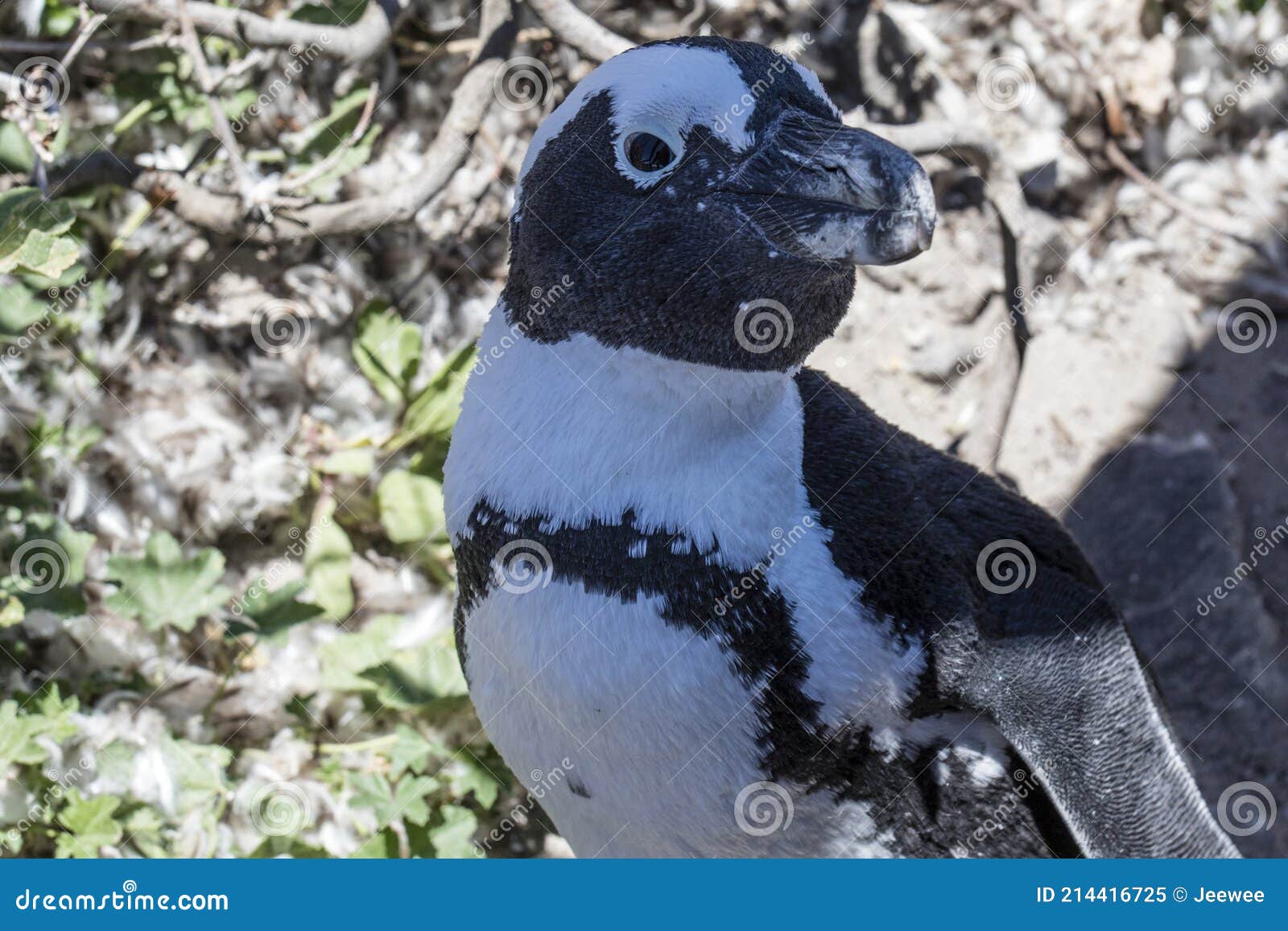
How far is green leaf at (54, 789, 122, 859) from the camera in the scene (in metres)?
1.71

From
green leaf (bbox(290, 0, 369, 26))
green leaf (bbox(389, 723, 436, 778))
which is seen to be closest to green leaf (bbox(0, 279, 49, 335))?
green leaf (bbox(290, 0, 369, 26))

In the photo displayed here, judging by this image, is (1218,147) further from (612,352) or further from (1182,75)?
(612,352)

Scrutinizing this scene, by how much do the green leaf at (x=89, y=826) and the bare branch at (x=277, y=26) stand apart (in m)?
1.07

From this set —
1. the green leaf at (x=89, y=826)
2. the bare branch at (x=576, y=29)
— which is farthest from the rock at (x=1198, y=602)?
the green leaf at (x=89, y=826)

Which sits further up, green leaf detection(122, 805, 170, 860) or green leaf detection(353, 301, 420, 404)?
green leaf detection(353, 301, 420, 404)

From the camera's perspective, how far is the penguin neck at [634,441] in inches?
46.8

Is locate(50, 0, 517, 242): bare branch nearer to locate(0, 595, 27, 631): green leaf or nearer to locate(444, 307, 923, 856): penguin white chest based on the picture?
locate(0, 595, 27, 631): green leaf

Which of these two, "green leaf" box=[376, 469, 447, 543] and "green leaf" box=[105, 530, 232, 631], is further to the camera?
"green leaf" box=[376, 469, 447, 543]

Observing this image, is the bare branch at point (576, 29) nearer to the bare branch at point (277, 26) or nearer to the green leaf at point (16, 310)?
the bare branch at point (277, 26)

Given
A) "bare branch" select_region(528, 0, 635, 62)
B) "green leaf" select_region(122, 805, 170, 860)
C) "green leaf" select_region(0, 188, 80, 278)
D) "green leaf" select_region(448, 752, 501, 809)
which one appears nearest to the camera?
"green leaf" select_region(0, 188, 80, 278)

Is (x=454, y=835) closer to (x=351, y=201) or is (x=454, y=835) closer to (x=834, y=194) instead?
Result: (x=351, y=201)

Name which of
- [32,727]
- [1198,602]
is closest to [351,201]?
[32,727]

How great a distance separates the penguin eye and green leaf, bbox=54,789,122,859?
44.3 inches

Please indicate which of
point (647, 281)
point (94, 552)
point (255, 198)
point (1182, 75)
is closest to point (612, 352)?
point (647, 281)
